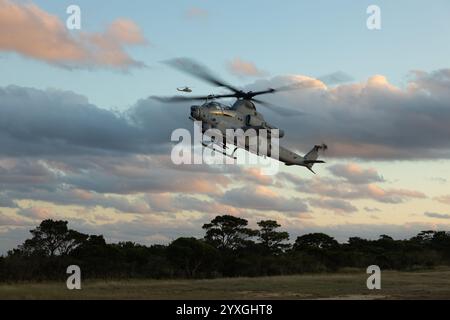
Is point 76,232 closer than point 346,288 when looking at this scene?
No

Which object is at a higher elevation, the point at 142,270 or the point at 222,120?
the point at 222,120

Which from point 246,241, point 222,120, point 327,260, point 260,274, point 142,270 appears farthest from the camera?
point 246,241

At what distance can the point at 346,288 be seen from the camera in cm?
4141

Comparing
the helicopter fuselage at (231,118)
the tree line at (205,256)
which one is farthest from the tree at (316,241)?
the helicopter fuselage at (231,118)

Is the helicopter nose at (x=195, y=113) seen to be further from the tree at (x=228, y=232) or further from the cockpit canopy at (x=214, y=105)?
the tree at (x=228, y=232)

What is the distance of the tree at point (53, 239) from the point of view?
243 feet

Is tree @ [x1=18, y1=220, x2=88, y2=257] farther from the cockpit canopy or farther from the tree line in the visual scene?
the cockpit canopy

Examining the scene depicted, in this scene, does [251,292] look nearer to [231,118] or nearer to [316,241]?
[231,118]

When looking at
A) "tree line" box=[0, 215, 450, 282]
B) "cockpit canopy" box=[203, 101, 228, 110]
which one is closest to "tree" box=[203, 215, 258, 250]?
"tree line" box=[0, 215, 450, 282]

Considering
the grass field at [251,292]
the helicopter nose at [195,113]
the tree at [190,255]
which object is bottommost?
the grass field at [251,292]

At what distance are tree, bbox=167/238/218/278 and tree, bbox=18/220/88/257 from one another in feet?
38.1
